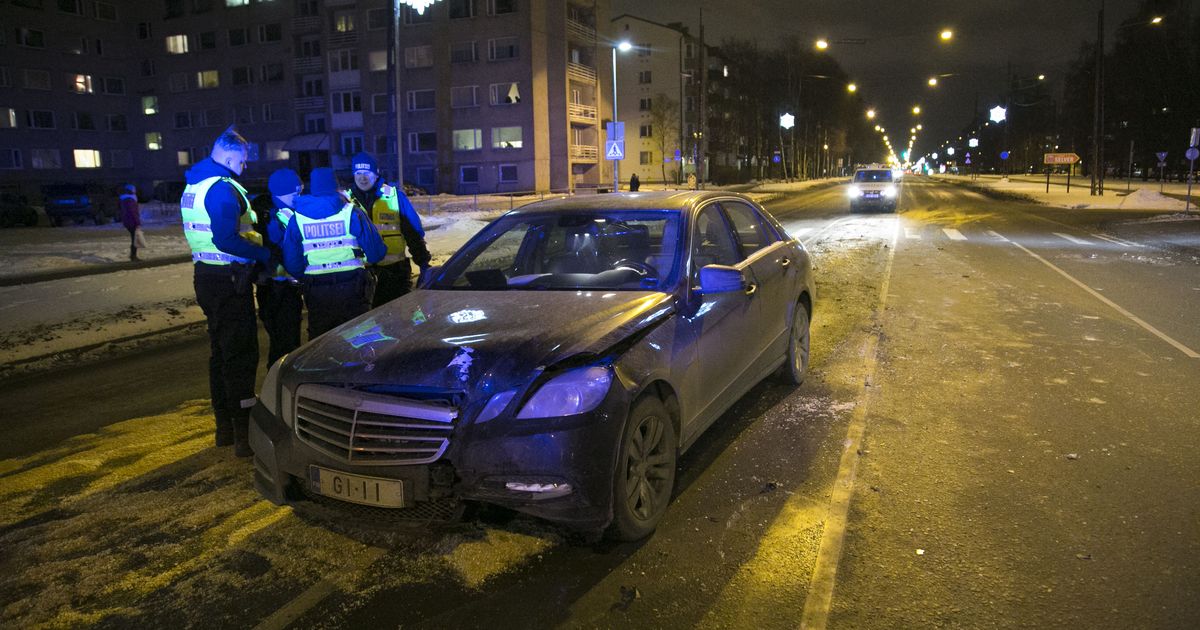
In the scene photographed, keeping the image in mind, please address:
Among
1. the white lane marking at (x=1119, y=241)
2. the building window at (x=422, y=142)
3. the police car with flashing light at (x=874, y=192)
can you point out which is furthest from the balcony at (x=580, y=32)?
the white lane marking at (x=1119, y=241)

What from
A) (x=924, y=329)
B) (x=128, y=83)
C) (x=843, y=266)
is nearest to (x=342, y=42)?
(x=128, y=83)

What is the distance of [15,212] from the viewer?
30.3 m

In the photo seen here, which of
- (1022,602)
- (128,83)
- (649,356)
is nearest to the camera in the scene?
(1022,602)

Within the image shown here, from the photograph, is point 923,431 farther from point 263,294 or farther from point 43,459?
point 43,459

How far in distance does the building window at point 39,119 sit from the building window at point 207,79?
10181 millimetres

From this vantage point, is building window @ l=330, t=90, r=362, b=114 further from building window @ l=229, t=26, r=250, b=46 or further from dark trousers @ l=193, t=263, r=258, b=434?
dark trousers @ l=193, t=263, r=258, b=434

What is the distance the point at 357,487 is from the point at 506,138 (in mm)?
51410

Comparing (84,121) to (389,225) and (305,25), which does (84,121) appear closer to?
(305,25)

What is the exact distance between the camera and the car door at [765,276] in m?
5.33

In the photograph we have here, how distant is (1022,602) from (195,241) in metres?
4.81

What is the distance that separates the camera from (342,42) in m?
55.8

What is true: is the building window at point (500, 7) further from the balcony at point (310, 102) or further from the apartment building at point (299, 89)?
the balcony at point (310, 102)

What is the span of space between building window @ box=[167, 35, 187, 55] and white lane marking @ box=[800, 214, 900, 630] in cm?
6852

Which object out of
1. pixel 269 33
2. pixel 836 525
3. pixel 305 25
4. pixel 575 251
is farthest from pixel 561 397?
pixel 269 33
